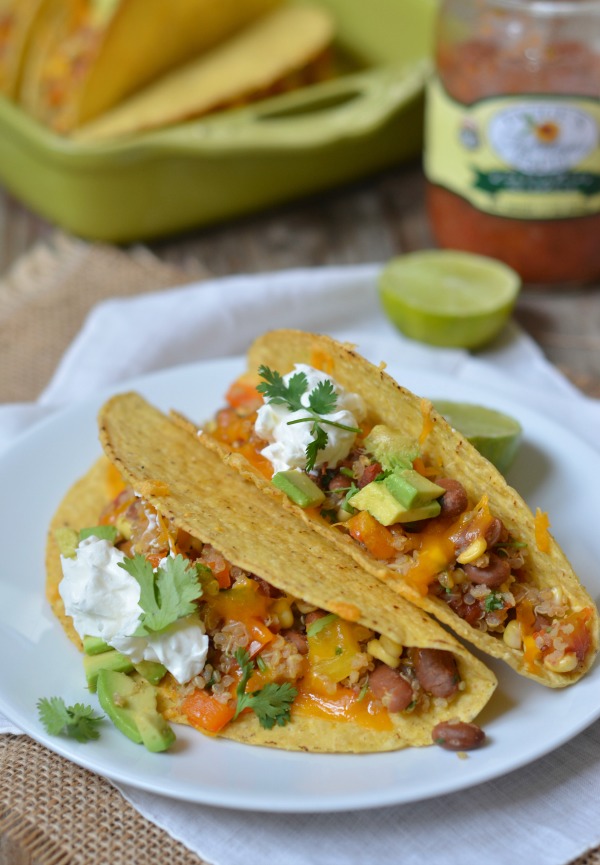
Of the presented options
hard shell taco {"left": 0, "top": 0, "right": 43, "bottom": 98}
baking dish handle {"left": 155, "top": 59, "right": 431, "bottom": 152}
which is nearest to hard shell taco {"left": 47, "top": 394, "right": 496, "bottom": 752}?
baking dish handle {"left": 155, "top": 59, "right": 431, "bottom": 152}

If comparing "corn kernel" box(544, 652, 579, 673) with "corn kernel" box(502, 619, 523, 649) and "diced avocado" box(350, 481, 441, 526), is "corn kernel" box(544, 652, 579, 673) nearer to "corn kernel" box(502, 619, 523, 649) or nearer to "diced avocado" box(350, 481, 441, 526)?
"corn kernel" box(502, 619, 523, 649)

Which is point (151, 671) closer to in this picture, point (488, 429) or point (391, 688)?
point (391, 688)

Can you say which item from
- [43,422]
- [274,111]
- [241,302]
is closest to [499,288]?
[241,302]

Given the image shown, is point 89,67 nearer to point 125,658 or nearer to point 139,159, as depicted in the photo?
point 139,159

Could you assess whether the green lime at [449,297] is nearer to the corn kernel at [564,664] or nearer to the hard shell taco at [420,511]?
the hard shell taco at [420,511]

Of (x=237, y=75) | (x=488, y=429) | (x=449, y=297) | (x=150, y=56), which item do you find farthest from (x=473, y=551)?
(x=150, y=56)

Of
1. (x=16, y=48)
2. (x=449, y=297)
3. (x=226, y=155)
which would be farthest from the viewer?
(x=16, y=48)
